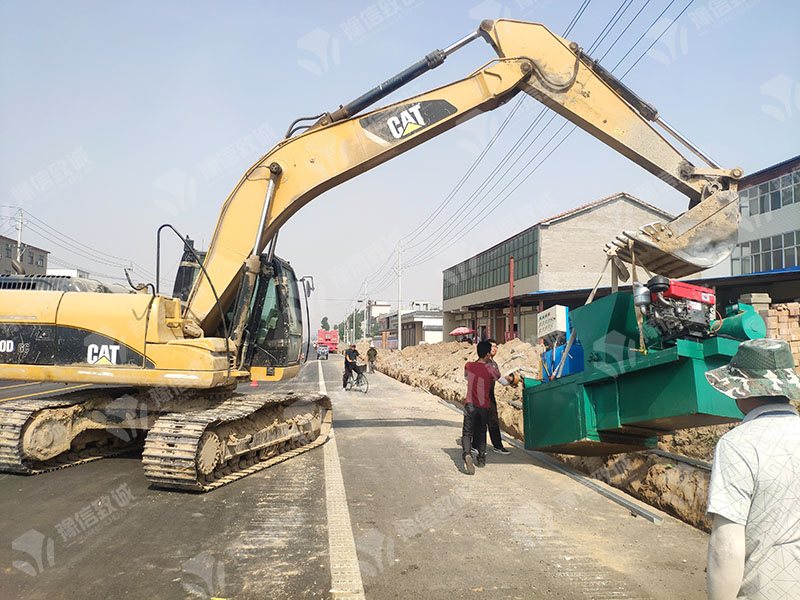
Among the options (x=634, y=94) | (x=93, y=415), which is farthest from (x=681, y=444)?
(x=93, y=415)

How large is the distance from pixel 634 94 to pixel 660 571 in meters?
5.81

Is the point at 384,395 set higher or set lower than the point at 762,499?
lower

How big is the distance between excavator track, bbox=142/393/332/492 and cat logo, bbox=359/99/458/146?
3.90 meters

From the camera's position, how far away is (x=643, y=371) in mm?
5051

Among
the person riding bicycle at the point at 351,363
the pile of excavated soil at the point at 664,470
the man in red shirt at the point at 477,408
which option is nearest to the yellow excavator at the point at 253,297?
the pile of excavated soil at the point at 664,470

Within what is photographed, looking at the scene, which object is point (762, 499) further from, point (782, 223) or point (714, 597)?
point (782, 223)

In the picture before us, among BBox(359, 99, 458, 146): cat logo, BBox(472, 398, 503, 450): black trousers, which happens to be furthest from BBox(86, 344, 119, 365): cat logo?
BBox(472, 398, 503, 450): black trousers

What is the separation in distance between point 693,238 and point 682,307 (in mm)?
1574

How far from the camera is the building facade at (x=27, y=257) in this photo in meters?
51.2

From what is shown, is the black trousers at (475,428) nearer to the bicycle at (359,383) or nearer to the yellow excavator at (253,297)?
the yellow excavator at (253,297)

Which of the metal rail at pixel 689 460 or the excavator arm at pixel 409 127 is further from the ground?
the excavator arm at pixel 409 127

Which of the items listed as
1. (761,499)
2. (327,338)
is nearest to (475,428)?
(761,499)

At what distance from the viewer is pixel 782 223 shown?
27375mm

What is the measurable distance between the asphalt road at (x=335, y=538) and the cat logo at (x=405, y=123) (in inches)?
176
